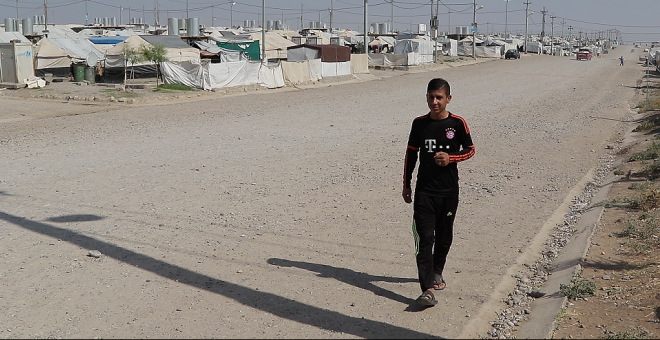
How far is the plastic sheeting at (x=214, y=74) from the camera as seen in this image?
33.6 metres

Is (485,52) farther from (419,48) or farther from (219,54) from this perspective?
(219,54)

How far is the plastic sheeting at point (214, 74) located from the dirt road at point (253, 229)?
15.2 meters

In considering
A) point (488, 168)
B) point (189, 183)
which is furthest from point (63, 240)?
point (488, 168)

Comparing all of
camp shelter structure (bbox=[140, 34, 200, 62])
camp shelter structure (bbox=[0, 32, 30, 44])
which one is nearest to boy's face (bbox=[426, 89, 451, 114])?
camp shelter structure (bbox=[140, 34, 200, 62])

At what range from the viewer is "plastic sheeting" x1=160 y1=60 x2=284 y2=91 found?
110ft

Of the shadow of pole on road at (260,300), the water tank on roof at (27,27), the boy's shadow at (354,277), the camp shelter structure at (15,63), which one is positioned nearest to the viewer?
the shadow of pole on road at (260,300)

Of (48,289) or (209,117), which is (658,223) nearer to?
(48,289)

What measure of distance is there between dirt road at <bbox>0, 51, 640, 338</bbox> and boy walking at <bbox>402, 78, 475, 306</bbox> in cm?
47

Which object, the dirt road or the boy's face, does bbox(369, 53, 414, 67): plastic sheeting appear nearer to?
the dirt road

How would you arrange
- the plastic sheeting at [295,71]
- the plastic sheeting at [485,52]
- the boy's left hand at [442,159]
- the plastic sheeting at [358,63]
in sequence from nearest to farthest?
1. the boy's left hand at [442,159]
2. the plastic sheeting at [295,71]
3. the plastic sheeting at [358,63]
4. the plastic sheeting at [485,52]

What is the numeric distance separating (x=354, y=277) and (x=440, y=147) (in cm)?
163

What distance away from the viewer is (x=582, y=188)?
37.9 ft

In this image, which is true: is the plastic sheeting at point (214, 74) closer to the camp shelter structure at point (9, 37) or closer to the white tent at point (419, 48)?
the camp shelter structure at point (9, 37)

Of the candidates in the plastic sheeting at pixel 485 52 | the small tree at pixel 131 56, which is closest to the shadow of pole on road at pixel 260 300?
the small tree at pixel 131 56
